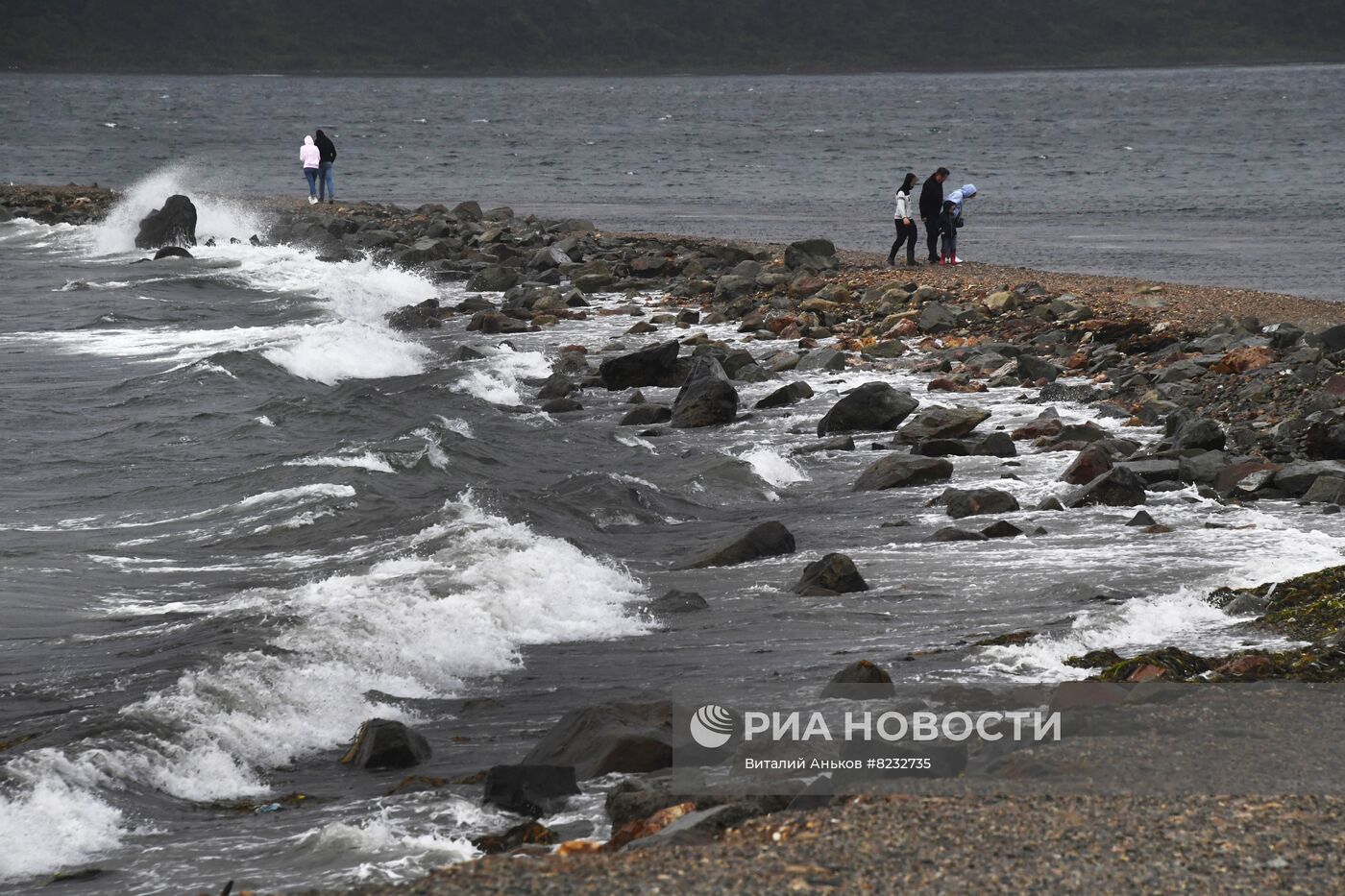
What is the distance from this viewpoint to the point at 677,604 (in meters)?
10.0

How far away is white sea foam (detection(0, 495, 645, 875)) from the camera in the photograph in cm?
720

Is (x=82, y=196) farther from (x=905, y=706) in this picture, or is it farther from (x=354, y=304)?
(x=905, y=706)

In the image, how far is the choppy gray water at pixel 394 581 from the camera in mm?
7102

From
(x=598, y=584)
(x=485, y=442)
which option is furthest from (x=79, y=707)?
(x=485, y=442)

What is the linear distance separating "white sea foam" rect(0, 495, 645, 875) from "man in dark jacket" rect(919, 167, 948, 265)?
48.2 feet

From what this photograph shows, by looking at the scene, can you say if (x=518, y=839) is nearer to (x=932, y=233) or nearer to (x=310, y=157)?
(x=932, y=233)

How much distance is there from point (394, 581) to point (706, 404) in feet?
21.7

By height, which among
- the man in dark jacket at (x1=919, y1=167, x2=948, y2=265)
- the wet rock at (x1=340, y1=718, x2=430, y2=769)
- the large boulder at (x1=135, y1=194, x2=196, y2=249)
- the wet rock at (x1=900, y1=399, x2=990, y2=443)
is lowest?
the wet rock at (x1=340, y1=718, x2=430, y2=769)

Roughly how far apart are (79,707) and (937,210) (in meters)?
19.7

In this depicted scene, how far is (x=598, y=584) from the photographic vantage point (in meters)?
10.6

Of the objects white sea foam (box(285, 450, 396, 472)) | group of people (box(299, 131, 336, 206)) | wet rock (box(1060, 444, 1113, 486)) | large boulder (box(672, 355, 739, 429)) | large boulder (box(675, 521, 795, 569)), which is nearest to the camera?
large boulder (box(675, 521, 795, 569))

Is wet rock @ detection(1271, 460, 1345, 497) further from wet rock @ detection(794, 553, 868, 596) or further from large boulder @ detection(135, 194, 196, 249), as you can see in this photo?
large boulder @ detection(135, 194, 196, 249)

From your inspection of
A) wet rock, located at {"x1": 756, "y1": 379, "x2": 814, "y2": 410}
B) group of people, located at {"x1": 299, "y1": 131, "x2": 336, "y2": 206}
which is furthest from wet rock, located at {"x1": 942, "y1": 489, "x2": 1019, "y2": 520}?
group of people, located at {"x1": 299, "y1": 131, "x2": 336, "y2": 206}

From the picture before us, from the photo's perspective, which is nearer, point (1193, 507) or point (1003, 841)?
point (1003, 841)
